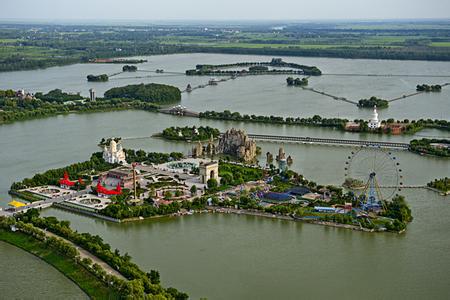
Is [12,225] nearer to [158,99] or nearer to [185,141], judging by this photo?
[185,141]

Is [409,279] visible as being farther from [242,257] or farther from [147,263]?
[147,263]

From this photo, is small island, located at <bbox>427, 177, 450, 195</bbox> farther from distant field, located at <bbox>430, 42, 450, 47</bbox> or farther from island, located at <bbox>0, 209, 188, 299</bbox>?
distant field, located at <bbox>430, 42, 450, 47</bbox>

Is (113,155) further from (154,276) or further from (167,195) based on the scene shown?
(154,276)

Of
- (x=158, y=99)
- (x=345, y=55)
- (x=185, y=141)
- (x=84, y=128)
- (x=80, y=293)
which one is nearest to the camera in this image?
(x=80, y=293)

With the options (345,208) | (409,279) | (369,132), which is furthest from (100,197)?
(369,132)

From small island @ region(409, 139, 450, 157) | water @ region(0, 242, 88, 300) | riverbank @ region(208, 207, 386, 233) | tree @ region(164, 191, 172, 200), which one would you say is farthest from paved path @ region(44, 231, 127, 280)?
small island @ region(409, 139, 450, 157)

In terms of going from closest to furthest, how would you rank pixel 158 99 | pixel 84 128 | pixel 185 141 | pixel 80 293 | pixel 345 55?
1. pixel 80 293
2. pixel 185 141
3. pixel 84 128
4. pixel 158 99
5. pixel 345 55

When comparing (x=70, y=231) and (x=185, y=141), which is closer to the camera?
(x=70, y=231)
